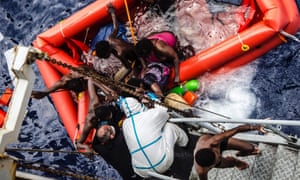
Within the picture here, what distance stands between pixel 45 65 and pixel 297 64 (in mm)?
3507

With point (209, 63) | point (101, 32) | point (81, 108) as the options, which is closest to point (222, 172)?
point (209, 63)

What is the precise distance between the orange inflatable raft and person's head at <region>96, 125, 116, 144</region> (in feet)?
3.91

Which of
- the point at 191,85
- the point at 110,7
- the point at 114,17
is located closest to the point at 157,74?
the point at 191,85

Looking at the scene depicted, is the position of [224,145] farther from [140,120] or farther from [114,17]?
[114,17]

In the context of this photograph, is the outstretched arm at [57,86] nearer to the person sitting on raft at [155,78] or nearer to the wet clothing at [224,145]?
the person sitting on raft at [155,78]

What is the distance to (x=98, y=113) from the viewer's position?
531 cm

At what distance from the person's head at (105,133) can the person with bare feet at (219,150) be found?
3.11 ft

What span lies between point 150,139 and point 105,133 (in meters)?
0.57

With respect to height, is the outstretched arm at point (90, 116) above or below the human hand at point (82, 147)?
above

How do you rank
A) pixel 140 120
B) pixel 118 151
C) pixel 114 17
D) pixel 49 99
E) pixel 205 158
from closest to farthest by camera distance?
pixel 205 158 → pixel 140 120 → pixel 118 151 → pixel 114 17 → pixel 49 99

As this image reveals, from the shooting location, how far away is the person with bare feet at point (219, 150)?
417 centimetres

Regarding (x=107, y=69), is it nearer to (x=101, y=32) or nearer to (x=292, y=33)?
(x=101, y=32)

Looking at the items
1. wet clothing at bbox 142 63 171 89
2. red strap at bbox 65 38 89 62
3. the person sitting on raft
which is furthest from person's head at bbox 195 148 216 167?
red strap at bbox 65 38 89 62

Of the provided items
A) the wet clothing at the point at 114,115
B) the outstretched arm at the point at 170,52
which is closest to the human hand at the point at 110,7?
the outstretched arm at the point at 170,52
